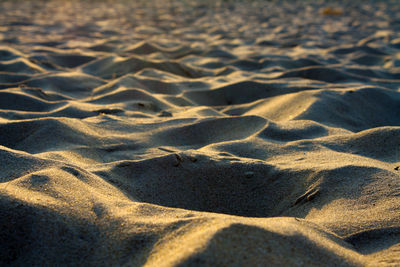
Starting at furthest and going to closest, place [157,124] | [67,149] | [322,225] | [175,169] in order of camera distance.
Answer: [157,124], [67,149], [175,169], [322,225]

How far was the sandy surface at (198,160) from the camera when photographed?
0.82 metres

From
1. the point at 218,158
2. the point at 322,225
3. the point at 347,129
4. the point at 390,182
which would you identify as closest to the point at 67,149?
the point at 218,158

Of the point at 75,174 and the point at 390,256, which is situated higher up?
the point at 75,174

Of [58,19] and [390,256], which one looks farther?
[58,19]

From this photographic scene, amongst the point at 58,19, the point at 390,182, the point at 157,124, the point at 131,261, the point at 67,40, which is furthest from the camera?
the point at 58,19

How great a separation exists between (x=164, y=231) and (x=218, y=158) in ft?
1.93

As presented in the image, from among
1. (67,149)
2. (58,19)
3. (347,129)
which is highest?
(58,19)

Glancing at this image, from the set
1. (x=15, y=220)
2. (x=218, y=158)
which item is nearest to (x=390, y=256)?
(x=218, y=158)

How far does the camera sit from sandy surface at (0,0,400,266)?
820 mm

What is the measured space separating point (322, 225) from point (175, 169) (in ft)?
1.85

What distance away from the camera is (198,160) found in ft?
4.51

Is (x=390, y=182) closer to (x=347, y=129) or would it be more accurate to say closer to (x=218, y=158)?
(x=218, y=158)

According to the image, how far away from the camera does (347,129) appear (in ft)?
6.25

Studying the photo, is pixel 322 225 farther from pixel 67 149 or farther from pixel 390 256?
pixel 67 149
